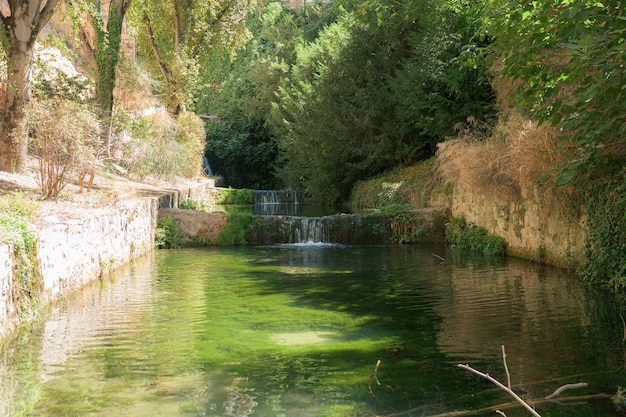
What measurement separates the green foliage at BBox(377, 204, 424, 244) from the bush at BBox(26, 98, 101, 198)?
8.71m

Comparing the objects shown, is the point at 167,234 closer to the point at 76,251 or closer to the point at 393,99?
the point at 76,251

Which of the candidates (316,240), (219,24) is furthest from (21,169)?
(219,24)

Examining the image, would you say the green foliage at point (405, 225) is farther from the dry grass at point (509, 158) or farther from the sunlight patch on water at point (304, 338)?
the sunlight patch on water at point (304, 338)

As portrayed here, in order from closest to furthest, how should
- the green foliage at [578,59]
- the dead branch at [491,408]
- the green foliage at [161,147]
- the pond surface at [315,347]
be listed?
the dead branch at [491,408] → the pond surface at [315,347] → the green foliage at [578,59] → the green foliage at [161,147]

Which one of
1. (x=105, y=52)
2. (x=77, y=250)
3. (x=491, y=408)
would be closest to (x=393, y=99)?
(x=105, y=52)

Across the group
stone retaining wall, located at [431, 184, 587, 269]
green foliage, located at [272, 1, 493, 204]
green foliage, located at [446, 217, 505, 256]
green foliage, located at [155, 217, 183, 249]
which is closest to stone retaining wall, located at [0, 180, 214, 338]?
green foliage, located at [155, 217, 183, 249]

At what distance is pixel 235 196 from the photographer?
3675 cm

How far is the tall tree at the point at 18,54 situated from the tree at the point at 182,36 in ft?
48.8

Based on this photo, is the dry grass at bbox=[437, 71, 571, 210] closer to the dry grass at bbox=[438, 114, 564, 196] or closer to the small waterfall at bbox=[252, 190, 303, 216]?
the dry grass at bbox=[438, 114, 564, 196]

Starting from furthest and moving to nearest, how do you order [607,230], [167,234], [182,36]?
1. [182,36]
2. [167,234]
3. [607,230]

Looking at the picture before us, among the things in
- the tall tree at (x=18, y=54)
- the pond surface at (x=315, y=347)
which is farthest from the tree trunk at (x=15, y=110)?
the pond surface at (x=315, y=347)

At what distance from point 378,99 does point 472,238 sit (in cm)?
1153

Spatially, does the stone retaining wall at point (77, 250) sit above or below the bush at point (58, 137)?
below

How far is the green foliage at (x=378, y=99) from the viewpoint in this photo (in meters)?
24.3
